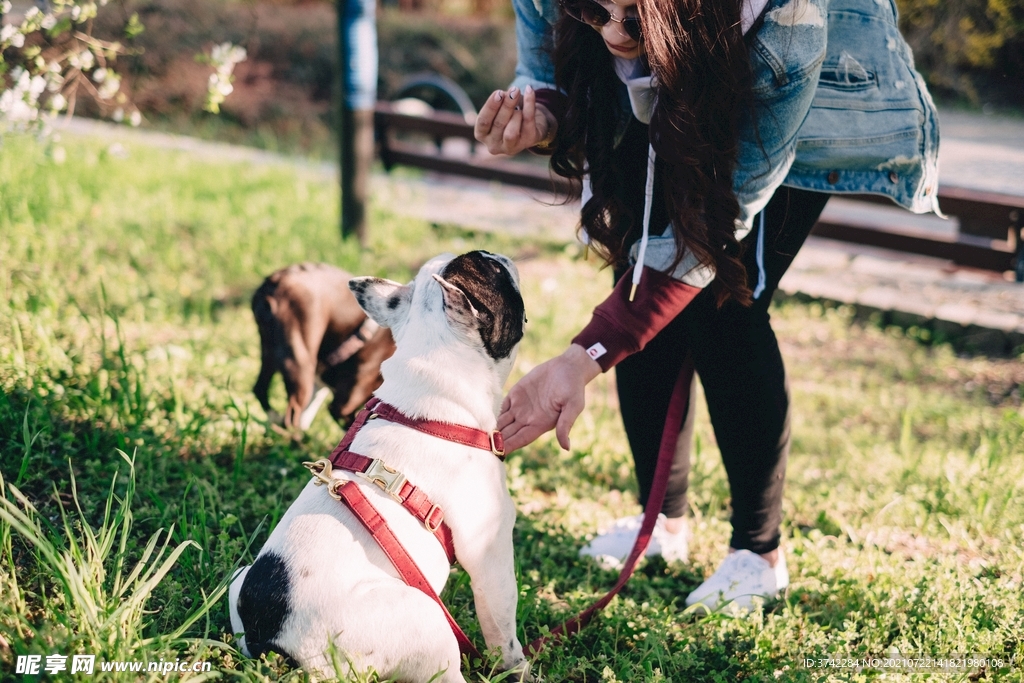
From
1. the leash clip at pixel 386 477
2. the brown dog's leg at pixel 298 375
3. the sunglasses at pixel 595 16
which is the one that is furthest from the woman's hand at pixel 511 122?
the brown dog's leg at pixel 298 375

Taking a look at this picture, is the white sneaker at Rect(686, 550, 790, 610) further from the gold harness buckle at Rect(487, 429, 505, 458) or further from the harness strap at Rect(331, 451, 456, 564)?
the harness strap at Rect(331, 451, 456, 564)

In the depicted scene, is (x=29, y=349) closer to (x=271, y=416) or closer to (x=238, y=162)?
(x=271, y=416)

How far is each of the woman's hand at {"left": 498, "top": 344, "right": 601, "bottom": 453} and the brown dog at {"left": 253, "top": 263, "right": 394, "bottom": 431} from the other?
1.25 m

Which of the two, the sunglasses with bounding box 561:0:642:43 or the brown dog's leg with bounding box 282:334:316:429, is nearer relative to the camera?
the sunglasses with bounding box 561:0:642:43

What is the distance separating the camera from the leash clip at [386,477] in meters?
1.73

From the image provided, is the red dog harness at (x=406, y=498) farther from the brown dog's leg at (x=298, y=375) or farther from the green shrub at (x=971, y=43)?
the green shrub at (x=971, y=43)

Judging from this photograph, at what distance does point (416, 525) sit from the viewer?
1756 mm

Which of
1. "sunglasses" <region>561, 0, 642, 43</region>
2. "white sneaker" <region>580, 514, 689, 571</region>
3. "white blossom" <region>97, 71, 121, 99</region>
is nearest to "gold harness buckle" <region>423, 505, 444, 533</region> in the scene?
"white sneaker" <region>580, 514, 689, 571</region>

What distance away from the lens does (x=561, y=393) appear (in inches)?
74.7

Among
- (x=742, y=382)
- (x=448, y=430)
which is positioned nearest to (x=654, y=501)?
(x=742, y=382)

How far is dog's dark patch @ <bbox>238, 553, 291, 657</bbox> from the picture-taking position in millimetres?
1647

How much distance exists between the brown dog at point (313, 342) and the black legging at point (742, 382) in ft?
3.70

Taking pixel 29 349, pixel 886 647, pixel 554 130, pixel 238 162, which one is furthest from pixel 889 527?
pixel 238 162

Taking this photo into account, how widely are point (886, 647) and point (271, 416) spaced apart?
7.28 feet
